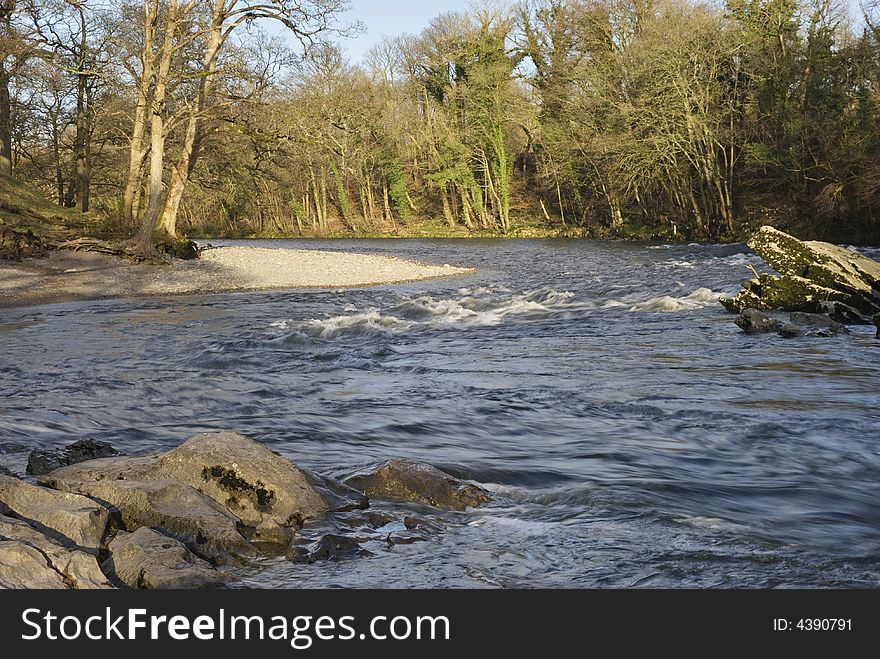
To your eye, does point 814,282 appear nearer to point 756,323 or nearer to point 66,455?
point 756,323

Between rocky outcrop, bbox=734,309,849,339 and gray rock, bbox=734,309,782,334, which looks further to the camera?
gray rock, bbox=734,309,782,334

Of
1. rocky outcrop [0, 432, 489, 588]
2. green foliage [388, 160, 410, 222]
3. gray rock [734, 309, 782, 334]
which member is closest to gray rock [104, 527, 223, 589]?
rocky outcrop [0, 432, 489, 588]

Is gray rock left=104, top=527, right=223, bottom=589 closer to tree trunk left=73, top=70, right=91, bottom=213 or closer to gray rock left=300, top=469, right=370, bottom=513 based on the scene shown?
gray rock left=300, top=469, right=370, bottom=513

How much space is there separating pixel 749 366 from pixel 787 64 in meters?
29.4

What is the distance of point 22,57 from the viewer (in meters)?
28.4

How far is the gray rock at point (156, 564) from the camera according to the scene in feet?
14.1

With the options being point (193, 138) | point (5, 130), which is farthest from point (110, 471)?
point (5, 130)

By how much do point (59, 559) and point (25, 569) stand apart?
0.20 metres

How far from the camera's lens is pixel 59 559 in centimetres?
431

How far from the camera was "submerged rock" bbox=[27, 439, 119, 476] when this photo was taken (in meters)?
6.43

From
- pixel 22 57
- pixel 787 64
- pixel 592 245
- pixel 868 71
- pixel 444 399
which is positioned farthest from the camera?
pixel 592 245

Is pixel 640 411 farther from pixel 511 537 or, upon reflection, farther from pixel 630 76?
pixel 630 76

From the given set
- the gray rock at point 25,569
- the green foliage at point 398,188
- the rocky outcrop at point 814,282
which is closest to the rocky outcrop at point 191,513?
the gray rock at point 25,569
